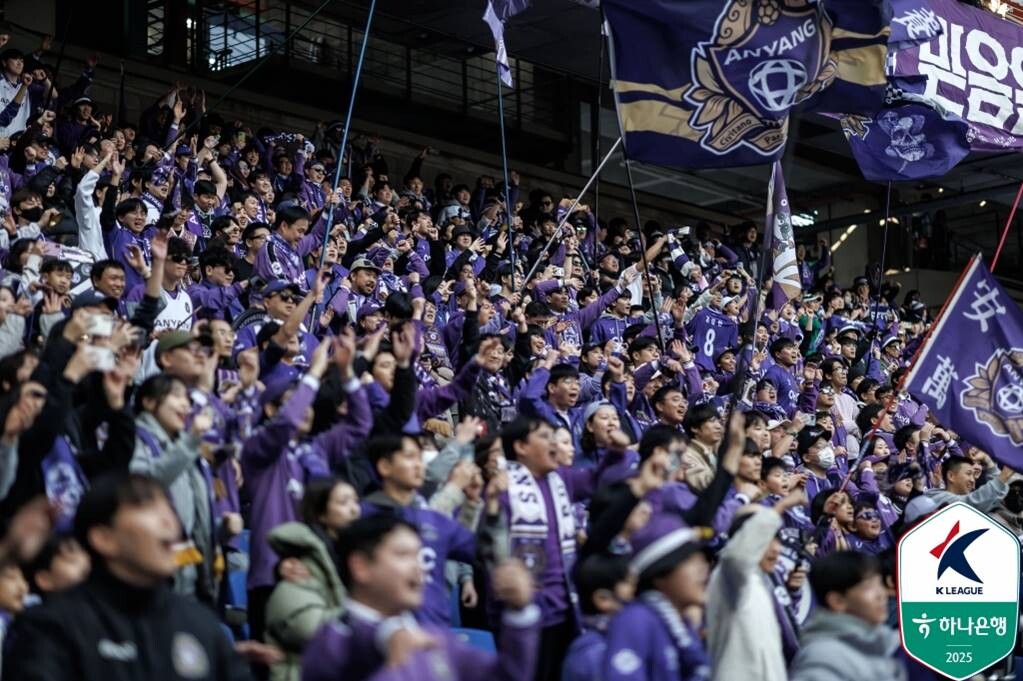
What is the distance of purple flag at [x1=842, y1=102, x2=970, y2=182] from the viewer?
500 inches

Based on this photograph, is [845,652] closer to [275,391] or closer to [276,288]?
[275,391]

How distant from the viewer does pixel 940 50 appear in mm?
15695

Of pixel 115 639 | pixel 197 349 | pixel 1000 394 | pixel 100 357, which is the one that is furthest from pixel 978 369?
pixel 115 639

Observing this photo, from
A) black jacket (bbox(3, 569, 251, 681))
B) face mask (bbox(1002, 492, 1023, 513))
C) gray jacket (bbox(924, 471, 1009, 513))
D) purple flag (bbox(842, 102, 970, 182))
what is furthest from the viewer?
purple flag (bbox(842, 102, 970, 182))

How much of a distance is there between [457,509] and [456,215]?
9746mm

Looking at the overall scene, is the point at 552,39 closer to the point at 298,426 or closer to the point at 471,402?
the point at 471,402

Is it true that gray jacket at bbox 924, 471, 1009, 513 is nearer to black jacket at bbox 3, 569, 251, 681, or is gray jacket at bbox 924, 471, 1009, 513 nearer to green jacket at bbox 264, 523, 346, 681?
green jacket at bbox 264, 523, 346, 681

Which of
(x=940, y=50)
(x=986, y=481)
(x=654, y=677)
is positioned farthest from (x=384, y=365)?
(x=940, y=50)

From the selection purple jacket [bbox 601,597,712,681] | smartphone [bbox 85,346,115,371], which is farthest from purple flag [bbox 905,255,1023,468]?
smartphone [bbox 85,346,115,371]

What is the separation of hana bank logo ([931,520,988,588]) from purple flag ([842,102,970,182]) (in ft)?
15.0

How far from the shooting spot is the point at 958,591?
334 inches

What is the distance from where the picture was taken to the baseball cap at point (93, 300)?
745 cm

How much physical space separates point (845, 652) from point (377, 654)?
80.5 inches

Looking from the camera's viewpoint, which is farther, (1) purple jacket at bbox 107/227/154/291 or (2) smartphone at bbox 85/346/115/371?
(1) purple jacket at bbox 107/227/154/291
